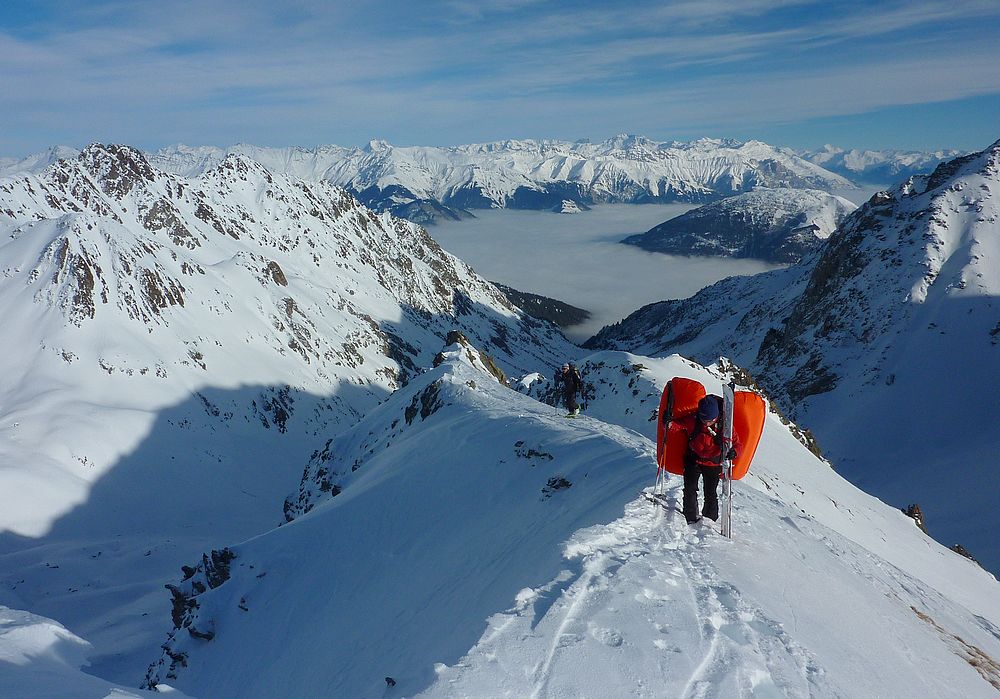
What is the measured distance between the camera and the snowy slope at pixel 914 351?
1702 inches

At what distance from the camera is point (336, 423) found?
288ft

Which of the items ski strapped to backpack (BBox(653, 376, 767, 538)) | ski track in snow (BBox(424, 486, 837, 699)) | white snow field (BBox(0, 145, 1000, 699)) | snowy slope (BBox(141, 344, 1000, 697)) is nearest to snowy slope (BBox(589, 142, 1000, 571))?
white snow field (BBox(0, 145, 1000, 699))

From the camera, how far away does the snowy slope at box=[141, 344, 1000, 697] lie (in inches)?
257

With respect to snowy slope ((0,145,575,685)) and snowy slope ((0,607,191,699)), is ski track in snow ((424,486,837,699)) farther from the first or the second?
snowy slope ((0,145,575,685))

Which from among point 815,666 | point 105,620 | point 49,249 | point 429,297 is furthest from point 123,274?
point 429,297

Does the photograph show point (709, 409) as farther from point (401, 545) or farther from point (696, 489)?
point (401, 545)

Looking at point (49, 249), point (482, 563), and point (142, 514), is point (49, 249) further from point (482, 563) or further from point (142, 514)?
point (482, 563)

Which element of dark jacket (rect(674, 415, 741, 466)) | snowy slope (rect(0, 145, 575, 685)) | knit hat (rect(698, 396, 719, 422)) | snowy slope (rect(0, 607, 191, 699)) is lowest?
snowy slope (rect(0, 145, 575, 685))

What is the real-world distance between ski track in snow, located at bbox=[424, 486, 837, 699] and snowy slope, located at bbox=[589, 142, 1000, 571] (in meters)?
36.9

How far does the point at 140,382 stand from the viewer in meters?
64.8

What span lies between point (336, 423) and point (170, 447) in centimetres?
3159

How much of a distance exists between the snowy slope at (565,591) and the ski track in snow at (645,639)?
0.03 metres

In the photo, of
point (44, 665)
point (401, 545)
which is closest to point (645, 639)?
point (44, 665)

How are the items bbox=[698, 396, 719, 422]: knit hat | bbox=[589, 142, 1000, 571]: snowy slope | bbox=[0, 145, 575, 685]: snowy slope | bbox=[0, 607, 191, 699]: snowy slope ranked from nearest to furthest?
bbox=[0, 607, 191, 699]: snowy slope → bbox=[698, 396, 719, 422]: knit hat → bbox=[0, 145, 575, 685]: snowy slope → bbox=[589, 142, 1000, 571]: snowy slope
